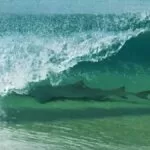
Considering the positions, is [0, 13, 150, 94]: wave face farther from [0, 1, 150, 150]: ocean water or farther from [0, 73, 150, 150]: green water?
[0, 73, 150, 150]: green water

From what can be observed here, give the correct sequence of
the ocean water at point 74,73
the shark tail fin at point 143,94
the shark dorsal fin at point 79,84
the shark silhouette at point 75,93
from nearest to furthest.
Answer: the ocean water at point 74,73 < the shark silhouette at point 75,93 < the shark tail fin at point 143,94 < the shark dorsal fin at point 79,84

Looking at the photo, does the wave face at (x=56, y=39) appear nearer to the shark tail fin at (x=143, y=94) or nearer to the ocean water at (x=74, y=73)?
the ocean water at (x=74, y=73)

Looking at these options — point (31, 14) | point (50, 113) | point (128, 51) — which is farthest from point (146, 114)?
point (128, 51)

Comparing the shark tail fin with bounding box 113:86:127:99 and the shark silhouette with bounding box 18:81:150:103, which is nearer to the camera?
the shark silhouette with bounding box 18:81:150:103

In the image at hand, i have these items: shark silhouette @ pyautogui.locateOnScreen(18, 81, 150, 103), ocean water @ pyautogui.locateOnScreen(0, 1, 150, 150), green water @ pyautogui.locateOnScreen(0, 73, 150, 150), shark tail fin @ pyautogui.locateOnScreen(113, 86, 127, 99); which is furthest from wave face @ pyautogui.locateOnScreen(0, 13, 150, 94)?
green water @ pyautogui.locateOnScreen(0, 73, 150, 150)

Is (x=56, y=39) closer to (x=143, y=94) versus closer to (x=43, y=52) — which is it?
(x=43, y=52)

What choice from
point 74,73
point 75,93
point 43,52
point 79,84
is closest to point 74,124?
point 75,93

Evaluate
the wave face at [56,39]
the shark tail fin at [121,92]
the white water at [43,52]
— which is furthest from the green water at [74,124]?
the wave face at [56,39]
